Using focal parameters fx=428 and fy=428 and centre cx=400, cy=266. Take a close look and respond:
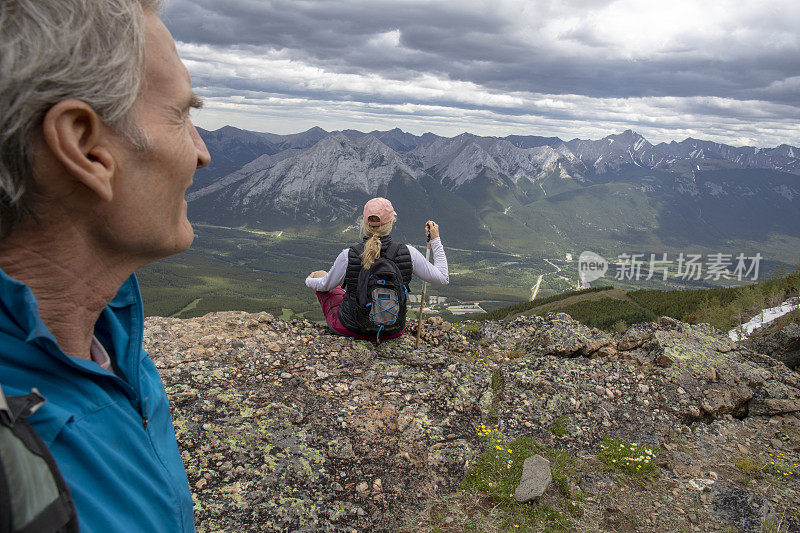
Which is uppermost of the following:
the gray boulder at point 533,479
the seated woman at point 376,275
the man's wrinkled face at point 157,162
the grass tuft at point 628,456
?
the man's wrinkled face at point 157,162

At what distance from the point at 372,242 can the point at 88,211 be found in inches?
264

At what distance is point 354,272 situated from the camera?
27.3 ft

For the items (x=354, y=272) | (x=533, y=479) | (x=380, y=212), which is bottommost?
(x=533, y=479)

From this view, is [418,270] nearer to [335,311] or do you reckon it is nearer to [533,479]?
[335,311]

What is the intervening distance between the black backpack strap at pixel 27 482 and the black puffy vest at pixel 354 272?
723cm

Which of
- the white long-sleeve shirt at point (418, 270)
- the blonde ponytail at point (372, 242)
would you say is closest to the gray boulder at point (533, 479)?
the white long-sleeve shirt at point (418, 270)

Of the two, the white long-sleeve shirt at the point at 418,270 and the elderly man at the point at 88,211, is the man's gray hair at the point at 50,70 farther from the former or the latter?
the white long-sleeve shirt at the point at 418,270

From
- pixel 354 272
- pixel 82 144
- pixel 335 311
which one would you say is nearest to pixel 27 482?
pixel 82 144

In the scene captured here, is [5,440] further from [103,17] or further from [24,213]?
[103,17]

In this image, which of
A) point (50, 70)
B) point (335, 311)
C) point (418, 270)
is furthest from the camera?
point (335, 311)

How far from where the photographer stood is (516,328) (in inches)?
486

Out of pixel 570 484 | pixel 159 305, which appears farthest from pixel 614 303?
pixel 159 305

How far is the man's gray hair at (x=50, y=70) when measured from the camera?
110cm

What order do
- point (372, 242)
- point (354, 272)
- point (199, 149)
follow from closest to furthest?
1. point (199, 149)
2. point (372, 242)
3. point (354, 272)
